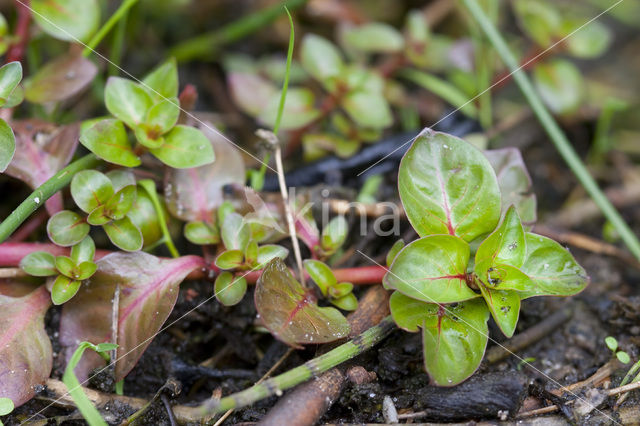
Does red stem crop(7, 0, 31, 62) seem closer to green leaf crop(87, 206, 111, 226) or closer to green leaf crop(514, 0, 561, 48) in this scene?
green leaf crop(87, 206, 111, 226)

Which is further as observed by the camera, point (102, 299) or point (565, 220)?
point (565, 220)

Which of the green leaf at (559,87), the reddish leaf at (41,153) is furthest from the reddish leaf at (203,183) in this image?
the green leaf at (559,87)

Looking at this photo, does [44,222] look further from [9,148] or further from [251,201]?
[251,201]

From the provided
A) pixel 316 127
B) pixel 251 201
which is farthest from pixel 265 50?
pixel 251 201

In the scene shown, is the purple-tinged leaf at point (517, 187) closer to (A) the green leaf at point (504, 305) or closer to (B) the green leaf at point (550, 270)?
(B) the green leaf at point (550, 270)

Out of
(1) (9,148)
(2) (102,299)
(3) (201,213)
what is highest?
(1) (9,148)

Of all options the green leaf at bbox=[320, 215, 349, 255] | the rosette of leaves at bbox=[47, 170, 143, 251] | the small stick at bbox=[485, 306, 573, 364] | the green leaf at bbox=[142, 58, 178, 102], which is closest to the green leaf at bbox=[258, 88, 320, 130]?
the green leaf at bbox=[142, 58, 178, 102]
